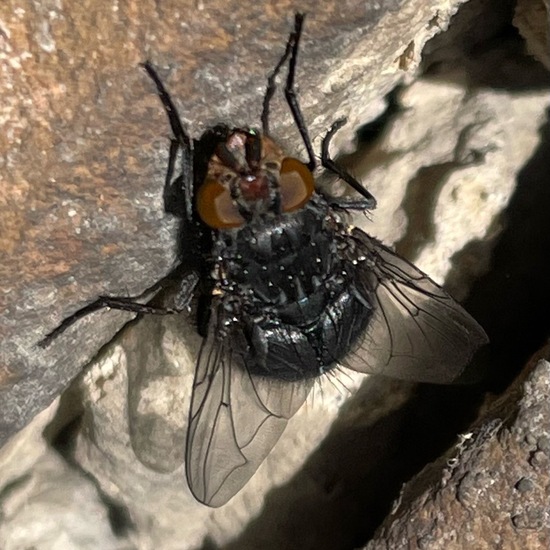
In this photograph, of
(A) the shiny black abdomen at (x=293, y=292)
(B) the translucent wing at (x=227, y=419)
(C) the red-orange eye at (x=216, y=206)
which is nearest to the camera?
(C) the red-orange eye at (x=216, y=206)

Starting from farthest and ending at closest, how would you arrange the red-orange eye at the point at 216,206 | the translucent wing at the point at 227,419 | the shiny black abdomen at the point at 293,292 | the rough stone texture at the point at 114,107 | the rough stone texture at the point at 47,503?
the rough stone texture at the point at 47,503, the translucent wing at the point at 227,419, the shiny black abdomen at the point at 293,292, the red-orange eye at the point at 216,206, the rough stone texture at the point at 114,107

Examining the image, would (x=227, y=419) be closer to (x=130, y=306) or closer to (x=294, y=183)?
(x=130, y=306)

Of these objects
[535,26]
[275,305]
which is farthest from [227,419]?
[535,26]

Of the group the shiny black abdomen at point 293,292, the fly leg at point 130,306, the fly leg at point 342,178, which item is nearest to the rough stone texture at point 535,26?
the fly leg at point 342,178

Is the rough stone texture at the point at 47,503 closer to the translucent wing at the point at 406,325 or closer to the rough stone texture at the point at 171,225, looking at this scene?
the rough stone texture at the point at 171,225

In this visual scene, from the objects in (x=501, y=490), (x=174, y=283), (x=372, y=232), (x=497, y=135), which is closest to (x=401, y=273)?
(x=372, y=232)

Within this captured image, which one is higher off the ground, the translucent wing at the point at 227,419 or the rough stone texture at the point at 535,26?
the rough stone texture at the point at 535,26

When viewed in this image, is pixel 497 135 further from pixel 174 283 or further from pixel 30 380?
pixel 30 380
